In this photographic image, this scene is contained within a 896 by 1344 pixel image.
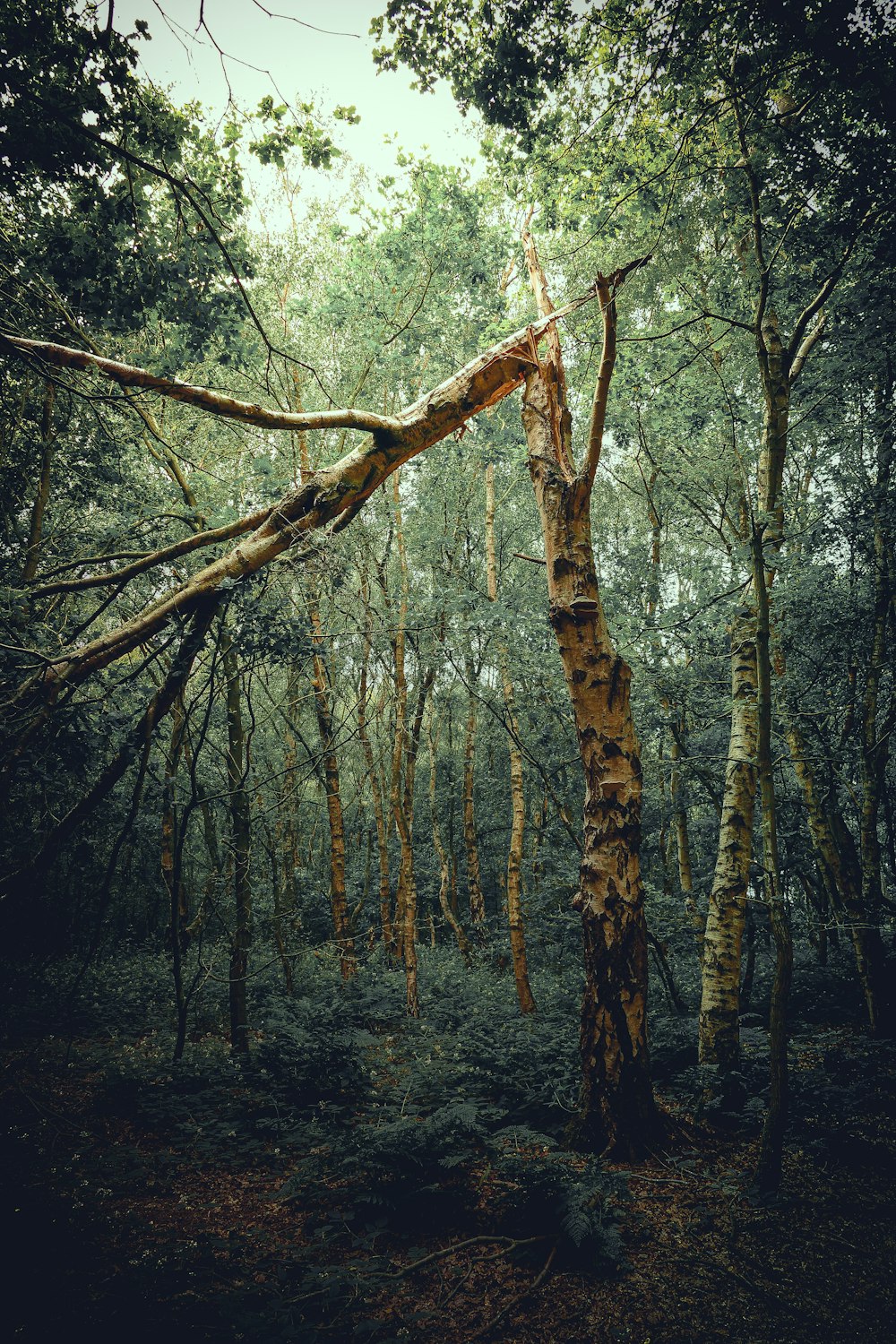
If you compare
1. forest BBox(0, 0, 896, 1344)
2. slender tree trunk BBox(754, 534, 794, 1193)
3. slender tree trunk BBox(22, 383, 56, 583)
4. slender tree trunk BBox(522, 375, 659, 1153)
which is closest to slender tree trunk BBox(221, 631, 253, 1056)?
forest BBox(0, 0, 896, 1344)

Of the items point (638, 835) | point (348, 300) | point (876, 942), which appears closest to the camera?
point (638, 835)

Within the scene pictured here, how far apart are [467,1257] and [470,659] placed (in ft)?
25.3

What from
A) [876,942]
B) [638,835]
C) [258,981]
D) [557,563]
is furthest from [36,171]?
[258,981]

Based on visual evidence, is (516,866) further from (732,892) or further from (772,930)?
(772,930)

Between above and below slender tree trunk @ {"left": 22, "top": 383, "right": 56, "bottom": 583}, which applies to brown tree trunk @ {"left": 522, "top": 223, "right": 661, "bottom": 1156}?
below

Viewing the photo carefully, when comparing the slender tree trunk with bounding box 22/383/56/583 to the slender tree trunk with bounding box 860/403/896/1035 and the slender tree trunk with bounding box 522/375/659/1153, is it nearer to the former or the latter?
the slender tree trunk with bounding box 522/375/659/1153

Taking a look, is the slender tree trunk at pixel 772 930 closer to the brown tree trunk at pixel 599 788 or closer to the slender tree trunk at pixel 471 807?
the brown tree trunk at pixel 599 788

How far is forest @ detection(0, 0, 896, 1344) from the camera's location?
280cm

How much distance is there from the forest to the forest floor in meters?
0.02

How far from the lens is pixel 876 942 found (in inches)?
238

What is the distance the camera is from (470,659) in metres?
9.97

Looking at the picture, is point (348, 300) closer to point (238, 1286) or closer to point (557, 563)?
point (557, 563)

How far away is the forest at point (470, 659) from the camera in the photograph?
2805mm

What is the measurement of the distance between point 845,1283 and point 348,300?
10878 mm
